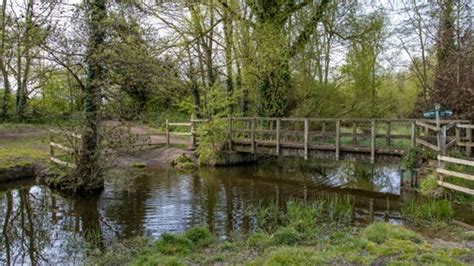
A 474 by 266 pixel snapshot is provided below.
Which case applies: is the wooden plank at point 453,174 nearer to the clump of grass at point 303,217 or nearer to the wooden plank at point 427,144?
the wooden plank at point 427,144

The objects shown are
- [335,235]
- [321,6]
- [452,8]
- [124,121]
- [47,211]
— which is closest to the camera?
[335,235]

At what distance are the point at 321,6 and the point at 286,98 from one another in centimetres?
380

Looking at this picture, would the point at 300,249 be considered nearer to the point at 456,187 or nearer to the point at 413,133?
the point at 456,187

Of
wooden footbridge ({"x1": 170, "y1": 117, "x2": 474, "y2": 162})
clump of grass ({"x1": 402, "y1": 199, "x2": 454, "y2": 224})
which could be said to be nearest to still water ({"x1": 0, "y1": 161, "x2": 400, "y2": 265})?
Answer: clump of grass ({"x1": 402, "y1": 199, "x2": 454, "y2": 224})

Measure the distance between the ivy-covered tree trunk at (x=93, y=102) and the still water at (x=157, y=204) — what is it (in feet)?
1.67

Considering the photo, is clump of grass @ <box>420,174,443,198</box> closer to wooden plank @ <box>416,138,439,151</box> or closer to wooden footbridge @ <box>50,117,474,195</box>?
wooden footbridge @ <box>50,117,474,195</box>

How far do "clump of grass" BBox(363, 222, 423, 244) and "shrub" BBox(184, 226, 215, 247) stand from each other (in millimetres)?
2442

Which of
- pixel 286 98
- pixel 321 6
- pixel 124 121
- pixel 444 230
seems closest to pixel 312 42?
pixel 321 6

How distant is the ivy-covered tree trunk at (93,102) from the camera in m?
9.28

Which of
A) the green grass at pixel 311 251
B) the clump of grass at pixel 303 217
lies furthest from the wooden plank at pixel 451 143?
the green grass at pixel 311 251

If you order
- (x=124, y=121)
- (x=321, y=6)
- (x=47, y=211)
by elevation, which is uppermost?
(x=321, y=6)

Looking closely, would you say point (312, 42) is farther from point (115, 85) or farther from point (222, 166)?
point (115, 85)

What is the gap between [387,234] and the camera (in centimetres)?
615

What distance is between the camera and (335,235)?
6430 millimetres
